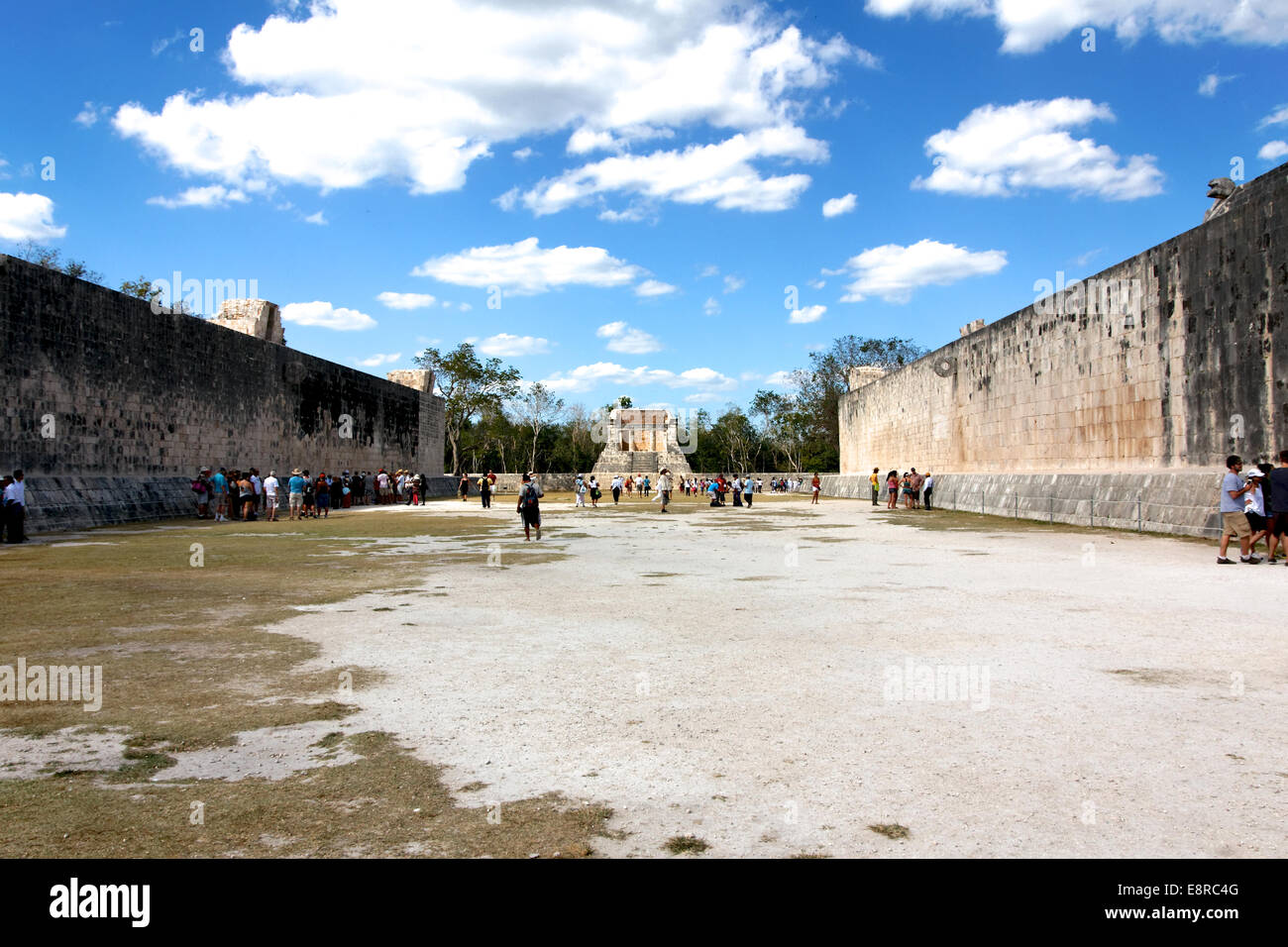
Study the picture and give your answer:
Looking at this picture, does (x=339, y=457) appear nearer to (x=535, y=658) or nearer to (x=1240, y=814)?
(x=535, y=658)

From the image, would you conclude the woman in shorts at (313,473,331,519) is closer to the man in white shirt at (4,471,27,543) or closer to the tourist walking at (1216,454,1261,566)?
the man in white shirt at (4,471,27,543)

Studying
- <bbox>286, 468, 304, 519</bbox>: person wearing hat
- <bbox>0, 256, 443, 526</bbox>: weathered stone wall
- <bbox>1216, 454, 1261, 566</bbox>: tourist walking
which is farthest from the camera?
<bbox>286, 468, 304, 519</bbox>: person wearing hat

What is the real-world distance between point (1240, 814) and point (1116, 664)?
2366 mm

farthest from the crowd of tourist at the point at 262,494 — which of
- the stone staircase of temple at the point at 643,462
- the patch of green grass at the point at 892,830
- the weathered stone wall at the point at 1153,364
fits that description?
the stone staircase of temple at the point at 643,462

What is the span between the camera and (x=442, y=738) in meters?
3.70

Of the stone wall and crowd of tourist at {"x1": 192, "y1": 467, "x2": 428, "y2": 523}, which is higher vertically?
the stone wall

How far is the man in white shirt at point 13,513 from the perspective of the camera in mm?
13852

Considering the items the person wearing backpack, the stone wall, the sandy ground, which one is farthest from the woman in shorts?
the stone wall

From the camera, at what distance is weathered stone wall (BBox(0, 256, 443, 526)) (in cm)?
1669

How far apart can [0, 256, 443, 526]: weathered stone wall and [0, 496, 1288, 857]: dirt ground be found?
12908 millimetres

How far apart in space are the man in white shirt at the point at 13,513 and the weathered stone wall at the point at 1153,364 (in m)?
19.8

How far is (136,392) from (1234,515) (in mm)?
22224

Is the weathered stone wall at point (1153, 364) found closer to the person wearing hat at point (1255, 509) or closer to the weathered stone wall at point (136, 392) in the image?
the person wearing hat at point (1255, 509)
